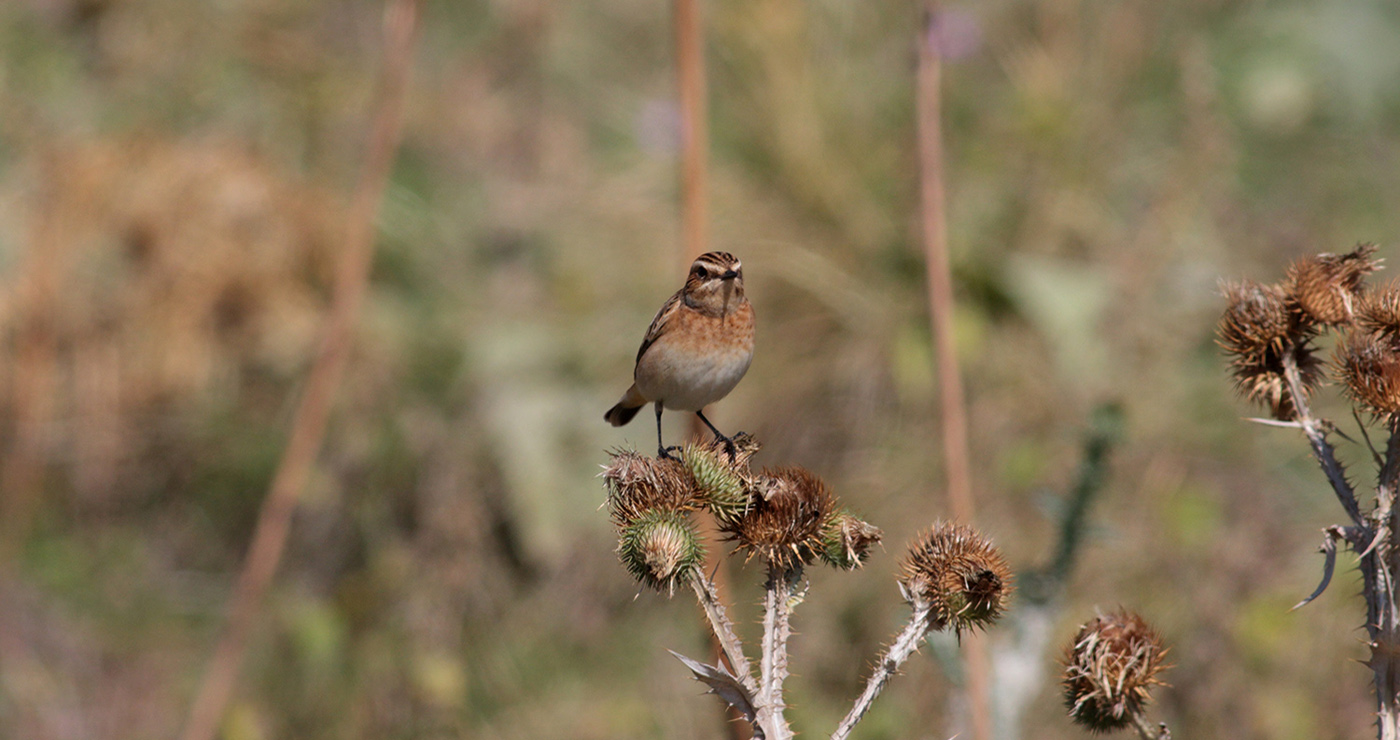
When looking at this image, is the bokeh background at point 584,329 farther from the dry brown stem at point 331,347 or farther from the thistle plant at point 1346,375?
the thistle plant at point 1346,375

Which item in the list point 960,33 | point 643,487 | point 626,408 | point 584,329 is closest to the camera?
point 643,487

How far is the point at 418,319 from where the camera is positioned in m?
7.70

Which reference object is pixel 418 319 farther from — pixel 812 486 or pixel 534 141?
pixel 812 486

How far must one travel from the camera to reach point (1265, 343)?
234cm

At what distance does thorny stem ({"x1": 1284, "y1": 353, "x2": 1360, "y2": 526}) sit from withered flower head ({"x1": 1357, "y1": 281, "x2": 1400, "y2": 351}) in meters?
0.16

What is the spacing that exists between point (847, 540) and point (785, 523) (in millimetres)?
127

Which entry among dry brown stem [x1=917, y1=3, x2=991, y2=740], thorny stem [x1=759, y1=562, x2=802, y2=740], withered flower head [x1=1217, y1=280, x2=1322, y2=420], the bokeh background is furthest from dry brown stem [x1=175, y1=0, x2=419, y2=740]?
withered flower head [x1=1217, y1=280, x2=1322, y2=420]

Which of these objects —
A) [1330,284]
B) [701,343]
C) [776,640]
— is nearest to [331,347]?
[701,343]

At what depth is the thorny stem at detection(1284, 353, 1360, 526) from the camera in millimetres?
2002

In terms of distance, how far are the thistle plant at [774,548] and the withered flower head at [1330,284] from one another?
773 mm

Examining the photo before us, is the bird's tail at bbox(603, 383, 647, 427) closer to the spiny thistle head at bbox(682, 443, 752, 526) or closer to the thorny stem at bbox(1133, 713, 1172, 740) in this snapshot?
the spiny thistle head at bbox(682, 443, 752, 526)

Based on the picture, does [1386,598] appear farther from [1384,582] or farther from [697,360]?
[697,360]

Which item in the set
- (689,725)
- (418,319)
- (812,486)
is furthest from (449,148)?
(812,486)

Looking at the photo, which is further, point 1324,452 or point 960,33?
point 960,33
